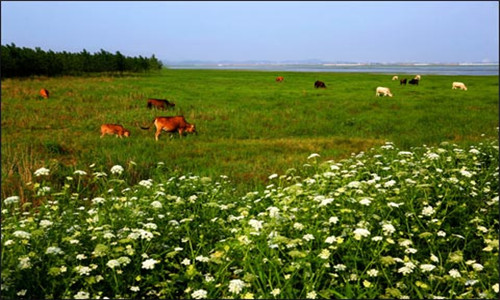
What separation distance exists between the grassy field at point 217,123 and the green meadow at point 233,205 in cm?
9

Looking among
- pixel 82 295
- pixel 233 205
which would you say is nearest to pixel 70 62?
pixel 233 205

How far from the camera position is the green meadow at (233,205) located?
4.27m

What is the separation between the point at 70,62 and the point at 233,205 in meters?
12.3

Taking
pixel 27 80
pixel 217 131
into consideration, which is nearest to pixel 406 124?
pixel 217 131

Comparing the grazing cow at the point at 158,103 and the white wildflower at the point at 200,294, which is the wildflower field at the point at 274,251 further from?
the grazing cow at the point at 158,103

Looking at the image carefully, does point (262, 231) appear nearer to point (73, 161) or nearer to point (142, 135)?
point (73, 161)

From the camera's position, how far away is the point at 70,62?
15.8 meters

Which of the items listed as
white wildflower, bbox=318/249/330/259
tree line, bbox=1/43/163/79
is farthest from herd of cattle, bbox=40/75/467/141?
white wildflower, bbox=318/249/330/259

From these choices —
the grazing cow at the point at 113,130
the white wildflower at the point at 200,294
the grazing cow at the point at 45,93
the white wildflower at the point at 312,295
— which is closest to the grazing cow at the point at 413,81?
the grazing cow at the point at 113,130

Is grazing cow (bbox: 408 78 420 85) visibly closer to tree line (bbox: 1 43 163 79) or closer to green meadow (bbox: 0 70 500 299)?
green meadow (bbox: 0 70 500 299)

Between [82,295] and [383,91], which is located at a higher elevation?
[82,295]

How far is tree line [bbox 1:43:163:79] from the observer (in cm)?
1480

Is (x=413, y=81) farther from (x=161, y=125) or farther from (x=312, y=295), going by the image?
(x=312, y=295)

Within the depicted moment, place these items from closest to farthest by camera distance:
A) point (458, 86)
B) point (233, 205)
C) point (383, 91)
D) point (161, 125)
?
point (233, 205) → point (161, 125) → point (383, 91) → point (458, 86)
